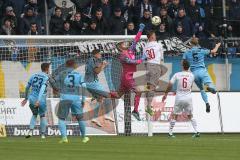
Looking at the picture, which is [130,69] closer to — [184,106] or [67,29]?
[184,106]

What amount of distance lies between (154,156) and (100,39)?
12.6m

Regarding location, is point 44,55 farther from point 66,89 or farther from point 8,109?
point 66,89

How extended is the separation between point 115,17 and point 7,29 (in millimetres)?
4080

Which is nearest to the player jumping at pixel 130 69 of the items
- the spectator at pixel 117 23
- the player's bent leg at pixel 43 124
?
the player's bent leg at pixel 43 124

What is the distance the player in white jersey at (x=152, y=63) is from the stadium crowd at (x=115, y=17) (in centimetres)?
390

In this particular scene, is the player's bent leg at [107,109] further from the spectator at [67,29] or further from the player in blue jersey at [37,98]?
the spectator at [67,29]

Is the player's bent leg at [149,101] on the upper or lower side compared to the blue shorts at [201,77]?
lower

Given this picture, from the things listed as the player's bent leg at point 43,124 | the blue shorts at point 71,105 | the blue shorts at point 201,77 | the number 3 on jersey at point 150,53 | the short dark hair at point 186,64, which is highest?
the number 3 on jersey at point 150,53

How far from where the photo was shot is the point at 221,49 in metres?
30.2

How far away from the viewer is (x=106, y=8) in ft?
104

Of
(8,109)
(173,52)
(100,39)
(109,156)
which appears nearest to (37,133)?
(8,109)

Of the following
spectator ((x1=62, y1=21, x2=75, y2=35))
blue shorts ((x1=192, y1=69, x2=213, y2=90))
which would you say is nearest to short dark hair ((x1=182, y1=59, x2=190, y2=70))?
blue shorts ((x1=192, y1=69, x2=213, y2=90))

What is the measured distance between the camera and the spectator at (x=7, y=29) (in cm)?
2959

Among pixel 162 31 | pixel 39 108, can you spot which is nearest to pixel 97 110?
pixel 39 108
